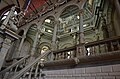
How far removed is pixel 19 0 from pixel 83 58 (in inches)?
568

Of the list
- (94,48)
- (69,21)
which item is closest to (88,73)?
(94,48)

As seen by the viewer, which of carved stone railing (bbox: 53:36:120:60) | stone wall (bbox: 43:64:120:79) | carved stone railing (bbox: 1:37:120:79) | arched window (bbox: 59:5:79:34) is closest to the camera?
stone wall (bbox: 43:64:120:79)

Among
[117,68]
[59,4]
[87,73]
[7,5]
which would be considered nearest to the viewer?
[117,68]

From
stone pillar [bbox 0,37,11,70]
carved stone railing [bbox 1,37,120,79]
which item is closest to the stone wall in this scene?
carved stone railing [bbox 1,37,120,79]

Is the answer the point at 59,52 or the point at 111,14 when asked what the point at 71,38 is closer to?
the point at 111,14

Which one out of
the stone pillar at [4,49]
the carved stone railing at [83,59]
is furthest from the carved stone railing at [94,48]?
the stone pillar at [4,49]

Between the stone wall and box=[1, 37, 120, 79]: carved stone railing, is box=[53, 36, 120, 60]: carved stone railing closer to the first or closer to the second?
box=[1, 37, 120, 79]: carved stone railing

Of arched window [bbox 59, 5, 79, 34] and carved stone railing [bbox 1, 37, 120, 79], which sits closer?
carved stone railing [bbox 1, 37, 120, 79]

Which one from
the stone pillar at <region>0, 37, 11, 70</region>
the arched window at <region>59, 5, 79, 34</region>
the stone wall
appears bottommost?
the stone wall

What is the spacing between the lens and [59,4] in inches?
404

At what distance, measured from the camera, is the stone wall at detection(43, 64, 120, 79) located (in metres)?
4.24

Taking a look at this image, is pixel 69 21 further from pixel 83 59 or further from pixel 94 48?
pixel 83 59

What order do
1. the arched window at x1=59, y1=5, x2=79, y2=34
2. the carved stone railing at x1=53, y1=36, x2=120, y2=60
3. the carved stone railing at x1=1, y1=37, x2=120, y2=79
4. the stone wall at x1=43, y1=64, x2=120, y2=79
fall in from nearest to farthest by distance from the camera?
the stone wall at x1=43, y1=64, x2=120, y2=79 → the carved stone railing at x1=1, y1=37, x2=120, y2=79 → the carved stone railing at x1=53, y1=36, x2=120, y2=60 → the arched window at x1=59, y1=5, x2=79, y2=34

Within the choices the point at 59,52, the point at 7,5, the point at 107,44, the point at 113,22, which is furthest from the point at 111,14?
the point at 7,5
